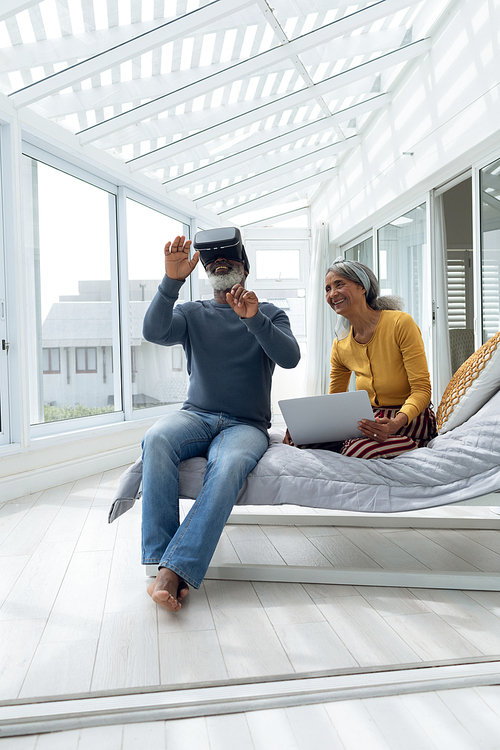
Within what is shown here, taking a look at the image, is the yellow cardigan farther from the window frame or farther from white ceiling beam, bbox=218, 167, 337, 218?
white ceiling beam, bbox=218, 167, 337, 218

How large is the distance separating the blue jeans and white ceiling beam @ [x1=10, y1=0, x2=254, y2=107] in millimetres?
2017

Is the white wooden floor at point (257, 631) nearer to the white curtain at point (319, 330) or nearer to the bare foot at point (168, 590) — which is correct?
the bare foot at point (168, 590)

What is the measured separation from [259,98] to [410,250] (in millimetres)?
1614

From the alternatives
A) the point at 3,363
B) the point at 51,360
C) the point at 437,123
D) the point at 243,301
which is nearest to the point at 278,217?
the point at 437,123

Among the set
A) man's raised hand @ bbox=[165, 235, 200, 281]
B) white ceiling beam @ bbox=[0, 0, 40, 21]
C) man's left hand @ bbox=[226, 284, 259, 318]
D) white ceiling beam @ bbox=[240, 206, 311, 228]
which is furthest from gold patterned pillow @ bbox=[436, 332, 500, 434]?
white ceiling beam @ bbox=[240, 206, 311, 228]

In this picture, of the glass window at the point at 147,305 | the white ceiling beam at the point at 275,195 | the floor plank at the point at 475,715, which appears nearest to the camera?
the floor plank at the point at 475,715

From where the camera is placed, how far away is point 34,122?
3.29 meters

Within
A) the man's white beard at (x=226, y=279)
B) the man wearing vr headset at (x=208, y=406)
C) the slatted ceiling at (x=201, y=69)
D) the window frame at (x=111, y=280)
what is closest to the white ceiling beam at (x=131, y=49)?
the slatted ceiling at (x=201, y=69)

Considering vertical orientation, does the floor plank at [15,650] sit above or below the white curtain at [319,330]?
below

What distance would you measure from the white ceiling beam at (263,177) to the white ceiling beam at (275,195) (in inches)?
20.1

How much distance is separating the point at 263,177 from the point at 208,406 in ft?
12.5

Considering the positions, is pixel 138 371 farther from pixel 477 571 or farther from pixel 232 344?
pixel 477 571

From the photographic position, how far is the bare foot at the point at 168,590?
5.13 ft

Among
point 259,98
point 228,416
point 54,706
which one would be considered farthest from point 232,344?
point 259,98
